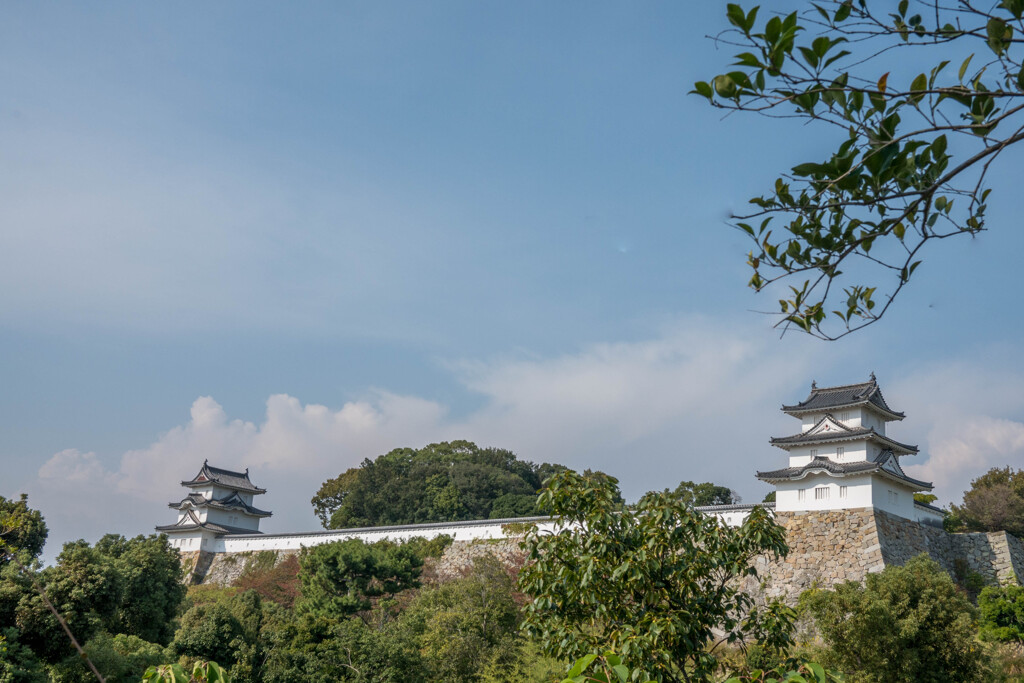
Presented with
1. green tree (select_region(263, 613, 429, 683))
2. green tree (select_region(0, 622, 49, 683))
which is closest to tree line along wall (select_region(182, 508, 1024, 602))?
green tree (select_region(263, 613, 429, 683))

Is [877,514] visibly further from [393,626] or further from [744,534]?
[744,534]

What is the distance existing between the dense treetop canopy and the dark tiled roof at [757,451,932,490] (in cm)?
1484

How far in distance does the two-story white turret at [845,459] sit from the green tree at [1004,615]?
118 inches

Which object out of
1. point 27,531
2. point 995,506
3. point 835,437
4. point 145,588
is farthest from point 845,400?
point 27,531

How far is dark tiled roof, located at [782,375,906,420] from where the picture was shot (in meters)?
17.8

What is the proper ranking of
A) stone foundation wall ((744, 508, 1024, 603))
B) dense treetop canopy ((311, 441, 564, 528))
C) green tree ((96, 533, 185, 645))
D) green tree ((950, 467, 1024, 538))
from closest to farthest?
green tree ((96, 533, 185, 645))
stone foundation wall ((744, 508, 1024, 603))
green tree ((950, 467, 1024, 538))
dense treetop canopy ((311, 441, 564, 528))

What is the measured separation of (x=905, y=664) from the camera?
Answer: 10.1 metres

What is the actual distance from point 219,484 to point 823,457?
21133 millimetres

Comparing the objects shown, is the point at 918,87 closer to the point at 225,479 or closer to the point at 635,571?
the point at 635,571

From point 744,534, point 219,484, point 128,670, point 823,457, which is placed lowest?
point 128,670

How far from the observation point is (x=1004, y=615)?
14.2 metres

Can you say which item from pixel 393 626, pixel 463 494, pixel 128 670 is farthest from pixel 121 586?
pixel 463 494

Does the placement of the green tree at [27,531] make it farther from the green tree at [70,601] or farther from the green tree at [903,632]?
the green tree at [903,632]

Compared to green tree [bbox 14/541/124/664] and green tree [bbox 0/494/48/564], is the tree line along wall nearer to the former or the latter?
green tree [bbox 14/541/124/664]
